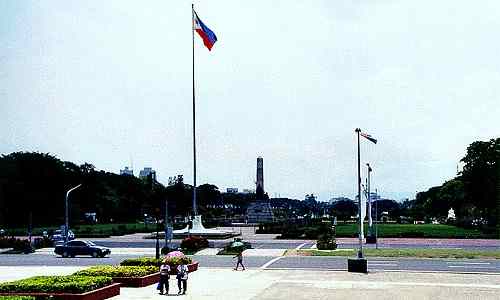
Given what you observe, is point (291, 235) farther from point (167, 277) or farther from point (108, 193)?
point (108, 193)

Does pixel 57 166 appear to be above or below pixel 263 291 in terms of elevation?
above

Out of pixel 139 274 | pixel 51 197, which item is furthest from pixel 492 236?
pixel 51 197

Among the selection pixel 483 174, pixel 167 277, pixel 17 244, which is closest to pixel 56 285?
pixel 167 277

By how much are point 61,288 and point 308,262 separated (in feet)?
76.7

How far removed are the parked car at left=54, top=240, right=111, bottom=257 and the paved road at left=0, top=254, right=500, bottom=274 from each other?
0.61 metres

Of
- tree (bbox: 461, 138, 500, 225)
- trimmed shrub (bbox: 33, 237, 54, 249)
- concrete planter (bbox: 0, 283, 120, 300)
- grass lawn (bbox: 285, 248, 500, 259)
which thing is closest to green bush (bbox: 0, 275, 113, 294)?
concrete planter (bbox: 0, 283, 120, 300)

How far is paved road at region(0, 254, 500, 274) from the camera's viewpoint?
137 feet

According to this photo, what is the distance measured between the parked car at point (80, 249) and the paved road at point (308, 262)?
1.99 feet

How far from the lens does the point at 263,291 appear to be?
97.5 feet

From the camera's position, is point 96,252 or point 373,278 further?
point 96,252

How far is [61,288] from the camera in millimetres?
24906

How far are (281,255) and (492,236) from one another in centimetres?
3370

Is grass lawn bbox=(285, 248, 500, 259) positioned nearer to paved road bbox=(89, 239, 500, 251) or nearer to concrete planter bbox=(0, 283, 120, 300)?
paved road bbox=(89, 239, 500, 251)

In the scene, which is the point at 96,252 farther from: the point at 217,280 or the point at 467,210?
the point at 467,210
